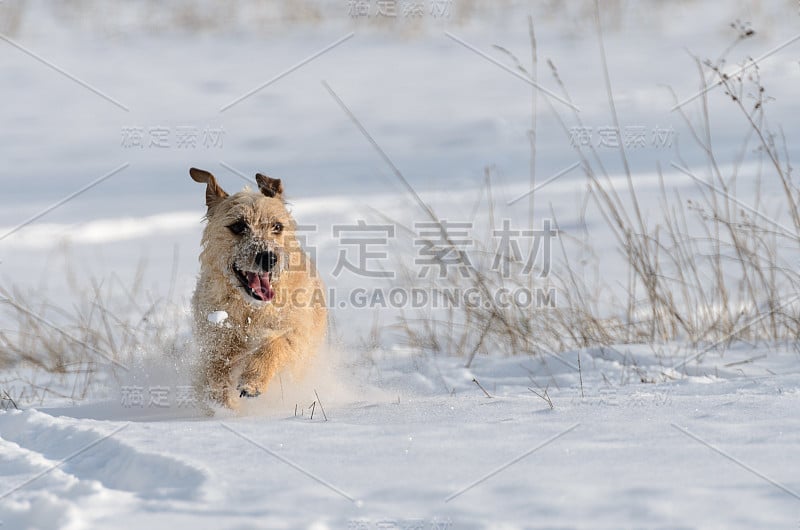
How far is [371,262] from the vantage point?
713 centimetres

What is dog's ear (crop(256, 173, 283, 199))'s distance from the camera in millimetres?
4926

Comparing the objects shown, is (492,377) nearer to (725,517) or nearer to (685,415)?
(685,415)

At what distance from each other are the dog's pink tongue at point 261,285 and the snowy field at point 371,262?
0.50m

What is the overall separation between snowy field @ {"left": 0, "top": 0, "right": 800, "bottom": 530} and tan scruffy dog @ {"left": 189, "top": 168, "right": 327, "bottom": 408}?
0.61 ft

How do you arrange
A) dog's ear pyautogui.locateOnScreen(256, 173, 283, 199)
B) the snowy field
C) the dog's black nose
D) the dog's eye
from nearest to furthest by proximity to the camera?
the snowy field < the dog's black nose < the dog's eye < dog's ear pyautogui.locateOnScreen(256, 173, 283, 199)

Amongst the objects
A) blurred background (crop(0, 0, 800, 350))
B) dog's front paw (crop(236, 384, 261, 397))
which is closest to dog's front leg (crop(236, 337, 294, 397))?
dog's front paw (crop(236, 384, 261, 397))

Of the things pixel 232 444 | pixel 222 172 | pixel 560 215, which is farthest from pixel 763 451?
pixel 222 172

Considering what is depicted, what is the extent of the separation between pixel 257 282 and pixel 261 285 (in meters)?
0.02

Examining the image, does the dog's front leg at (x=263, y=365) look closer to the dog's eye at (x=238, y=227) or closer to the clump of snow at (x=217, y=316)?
the clump of snow at (x=217, y=316)

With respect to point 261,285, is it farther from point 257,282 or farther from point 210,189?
point 210,189

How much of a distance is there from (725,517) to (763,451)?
1.63 ft

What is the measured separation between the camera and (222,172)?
8562 mm

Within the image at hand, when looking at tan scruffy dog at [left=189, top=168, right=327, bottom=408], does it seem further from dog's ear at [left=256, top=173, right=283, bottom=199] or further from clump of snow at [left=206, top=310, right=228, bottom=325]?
dog's ear at [left=256, top=173, right=283, bottom=199]

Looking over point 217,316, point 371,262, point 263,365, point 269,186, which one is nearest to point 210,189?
point 269,186
